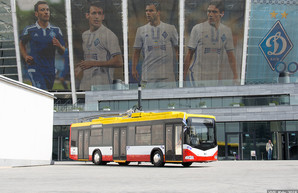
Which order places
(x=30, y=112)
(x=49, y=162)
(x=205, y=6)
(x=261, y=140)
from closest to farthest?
(x=30, y=112)
(x=49, y=162)
(x=261, y=140)
(x=205, y=6)

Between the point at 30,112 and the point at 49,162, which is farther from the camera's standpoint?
the point at 49,162

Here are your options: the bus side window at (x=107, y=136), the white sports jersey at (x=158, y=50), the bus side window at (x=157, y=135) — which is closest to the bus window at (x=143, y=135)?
the bus side window at (x=157, y=135)

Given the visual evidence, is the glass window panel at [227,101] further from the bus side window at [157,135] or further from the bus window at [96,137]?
the bus side window at [157,135]

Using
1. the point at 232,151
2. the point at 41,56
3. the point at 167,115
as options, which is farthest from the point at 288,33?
the point at 167,115

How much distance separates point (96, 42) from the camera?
52844mm

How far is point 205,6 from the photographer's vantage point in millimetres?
51375

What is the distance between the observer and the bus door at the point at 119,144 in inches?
976

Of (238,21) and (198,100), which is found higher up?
(238,21)

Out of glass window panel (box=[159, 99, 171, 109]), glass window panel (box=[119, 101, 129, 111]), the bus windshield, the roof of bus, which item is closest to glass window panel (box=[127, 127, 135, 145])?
the roof of bus

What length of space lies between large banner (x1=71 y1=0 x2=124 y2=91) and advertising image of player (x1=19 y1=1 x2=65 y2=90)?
2.68 metres

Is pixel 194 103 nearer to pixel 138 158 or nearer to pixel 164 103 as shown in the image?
pixel 164 103

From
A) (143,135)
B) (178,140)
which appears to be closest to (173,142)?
(178,140)

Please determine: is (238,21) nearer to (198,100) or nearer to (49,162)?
(198,100)

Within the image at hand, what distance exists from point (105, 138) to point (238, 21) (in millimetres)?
31052
